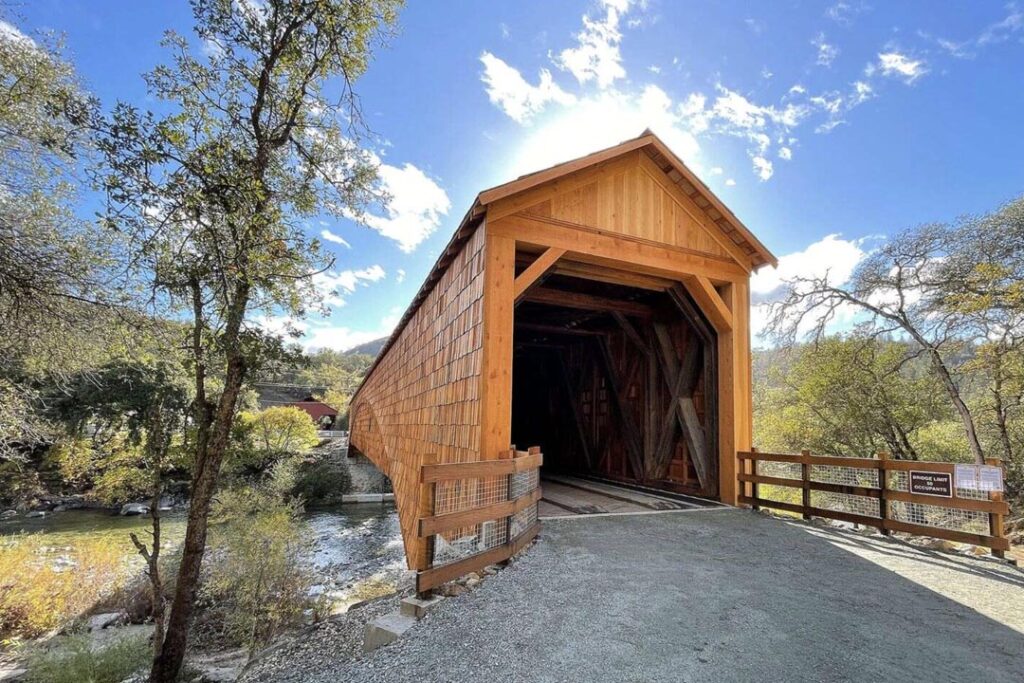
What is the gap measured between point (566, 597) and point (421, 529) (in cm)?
105

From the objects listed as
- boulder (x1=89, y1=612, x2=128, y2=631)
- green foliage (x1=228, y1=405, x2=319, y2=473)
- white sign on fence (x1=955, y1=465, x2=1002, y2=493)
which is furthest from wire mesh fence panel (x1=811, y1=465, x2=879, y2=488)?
green foliage (x1=228, y1=405, x2=319, y2=473)

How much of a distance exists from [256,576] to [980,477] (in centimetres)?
848

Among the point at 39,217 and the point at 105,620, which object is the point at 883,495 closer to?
the point at 39,217

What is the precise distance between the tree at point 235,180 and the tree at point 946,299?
35.9 feet

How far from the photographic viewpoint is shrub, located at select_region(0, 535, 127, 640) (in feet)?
23.3

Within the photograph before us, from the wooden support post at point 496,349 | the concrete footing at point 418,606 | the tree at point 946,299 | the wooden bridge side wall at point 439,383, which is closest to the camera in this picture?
the concrete footing at point 418,606

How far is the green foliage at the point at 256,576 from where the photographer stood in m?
6.45

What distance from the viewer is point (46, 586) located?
25.2 ft

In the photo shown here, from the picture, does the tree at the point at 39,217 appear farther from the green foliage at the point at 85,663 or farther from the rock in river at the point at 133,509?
the rock in river at the point at 133,509

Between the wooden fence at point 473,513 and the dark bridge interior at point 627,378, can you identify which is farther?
the dark bridge interior at point 627,378

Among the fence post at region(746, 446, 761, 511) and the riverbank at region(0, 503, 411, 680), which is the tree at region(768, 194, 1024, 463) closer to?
the fence post at region(746, 446, 761, 511)

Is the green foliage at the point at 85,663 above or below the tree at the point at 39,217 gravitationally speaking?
below

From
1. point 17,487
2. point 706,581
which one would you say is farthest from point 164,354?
point 17,487

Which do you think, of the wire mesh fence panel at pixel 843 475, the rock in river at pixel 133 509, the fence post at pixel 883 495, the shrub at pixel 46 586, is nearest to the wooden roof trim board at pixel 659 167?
the wire mesh fence panel at pixel 843 475
